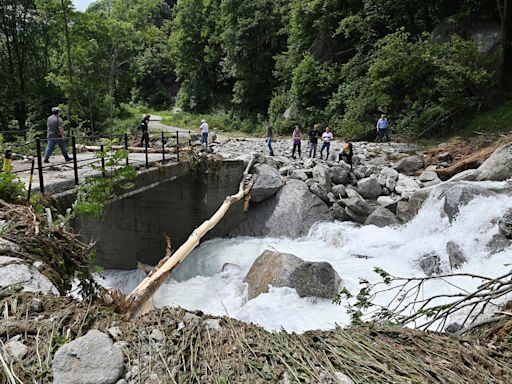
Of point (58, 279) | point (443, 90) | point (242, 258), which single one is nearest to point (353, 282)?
point (242, 258)

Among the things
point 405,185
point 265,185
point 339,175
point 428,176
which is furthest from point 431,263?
point 265,185

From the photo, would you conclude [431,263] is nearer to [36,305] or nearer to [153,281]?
[153,281]

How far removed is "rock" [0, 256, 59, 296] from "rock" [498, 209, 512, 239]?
7.76 meters

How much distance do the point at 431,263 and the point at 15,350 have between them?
7.85 meters

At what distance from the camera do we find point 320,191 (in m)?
12.9

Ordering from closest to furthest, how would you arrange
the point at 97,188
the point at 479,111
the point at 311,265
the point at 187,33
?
1. the point at 97,188
2. the point at 311,265
3. the point at 479,111
4. the point at 187,33

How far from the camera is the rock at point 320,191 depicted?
12859mm

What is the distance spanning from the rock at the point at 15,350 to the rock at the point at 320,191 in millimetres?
11188

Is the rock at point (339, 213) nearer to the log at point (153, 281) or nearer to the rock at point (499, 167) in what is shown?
the rock at point (499, 167)

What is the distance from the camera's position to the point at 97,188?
5469mm

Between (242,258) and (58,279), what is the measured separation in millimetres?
7874

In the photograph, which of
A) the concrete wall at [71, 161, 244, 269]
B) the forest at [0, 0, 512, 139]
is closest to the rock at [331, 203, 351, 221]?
the concrete wall at [71, 161, 244, 269]

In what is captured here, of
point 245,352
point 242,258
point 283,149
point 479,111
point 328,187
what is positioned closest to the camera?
point 245,352

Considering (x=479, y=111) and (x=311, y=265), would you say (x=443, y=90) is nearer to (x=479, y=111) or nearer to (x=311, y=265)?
(x=479, y=111)
